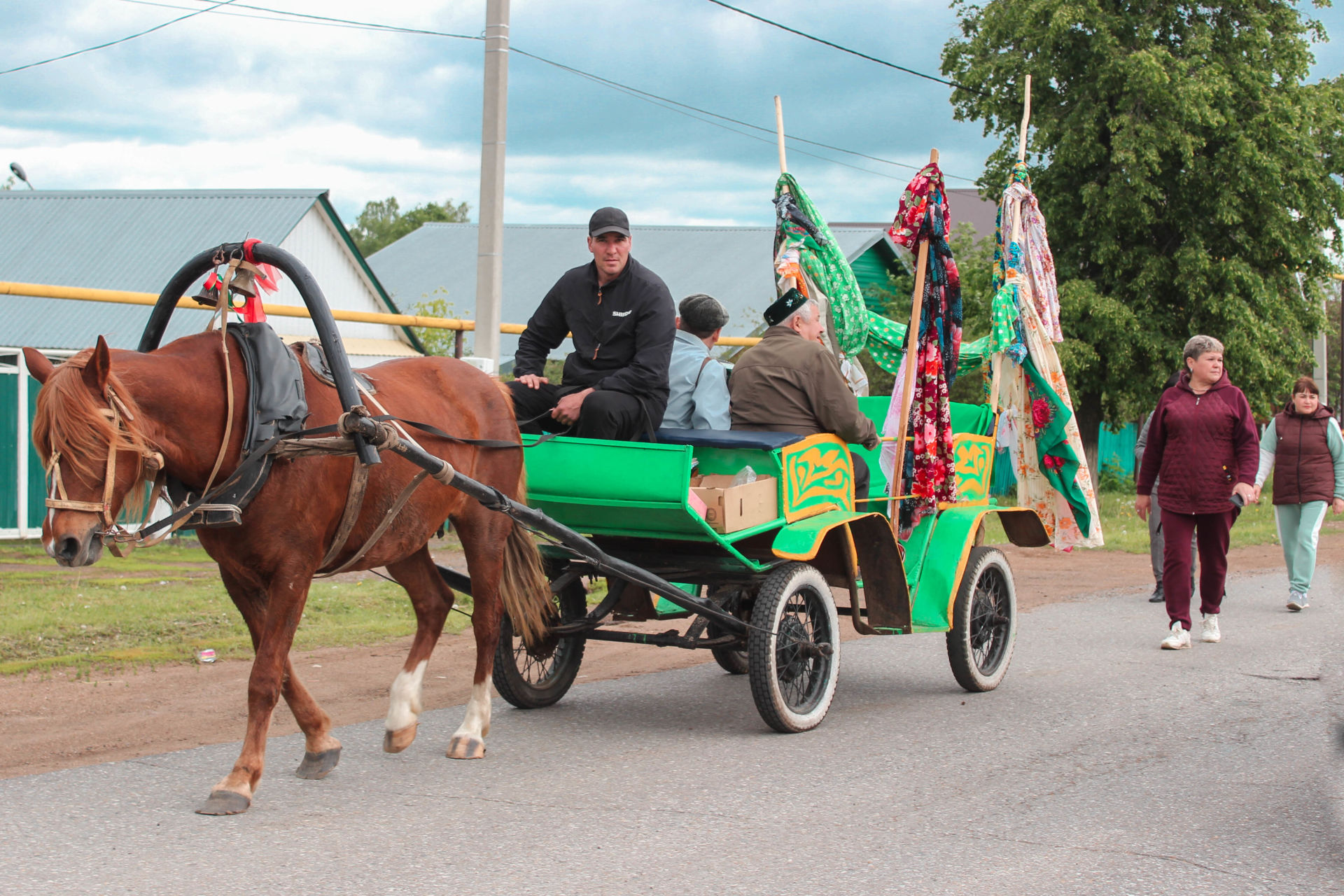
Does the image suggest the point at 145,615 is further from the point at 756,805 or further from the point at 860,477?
the point at 756,805

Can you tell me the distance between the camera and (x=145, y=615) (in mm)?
8578

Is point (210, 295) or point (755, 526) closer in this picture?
point (210, 295)

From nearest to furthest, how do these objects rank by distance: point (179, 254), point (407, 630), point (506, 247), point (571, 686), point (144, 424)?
point (144, 424) < point (571, 686) < point (407, 630) < point (179, 254) < point (506, 247)

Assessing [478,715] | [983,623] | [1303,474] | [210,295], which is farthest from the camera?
[1303,474]

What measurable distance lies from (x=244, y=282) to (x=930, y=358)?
3834mm

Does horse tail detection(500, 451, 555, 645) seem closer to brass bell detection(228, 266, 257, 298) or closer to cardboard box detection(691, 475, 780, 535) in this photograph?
cardboard box detection(691, 475, 780, 535)

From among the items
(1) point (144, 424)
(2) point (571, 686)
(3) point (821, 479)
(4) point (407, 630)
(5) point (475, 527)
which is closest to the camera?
(1) point (144, 424)

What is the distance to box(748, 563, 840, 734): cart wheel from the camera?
19.3 ft

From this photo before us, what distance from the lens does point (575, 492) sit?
596 cm

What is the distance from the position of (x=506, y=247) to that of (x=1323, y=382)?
23.7 m

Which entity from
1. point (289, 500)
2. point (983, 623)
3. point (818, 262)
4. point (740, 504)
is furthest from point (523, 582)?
point (818, 262)

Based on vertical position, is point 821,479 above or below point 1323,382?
below

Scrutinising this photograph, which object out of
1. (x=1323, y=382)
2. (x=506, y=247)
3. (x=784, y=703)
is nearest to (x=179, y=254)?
(x=506, y=247)

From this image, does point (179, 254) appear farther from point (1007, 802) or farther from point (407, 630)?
point (1007, 802)
